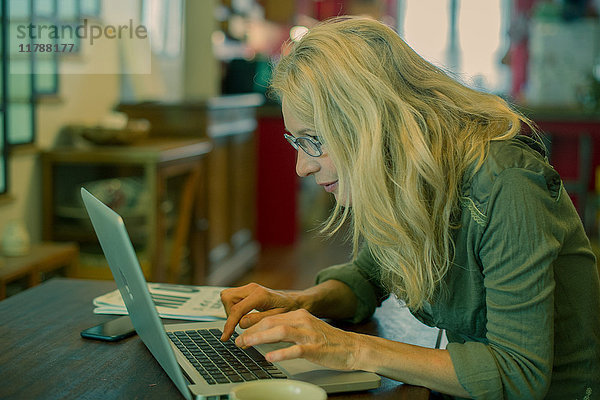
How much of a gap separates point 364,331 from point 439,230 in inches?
12.1

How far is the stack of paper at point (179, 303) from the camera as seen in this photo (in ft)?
4.70

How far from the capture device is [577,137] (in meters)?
6.04

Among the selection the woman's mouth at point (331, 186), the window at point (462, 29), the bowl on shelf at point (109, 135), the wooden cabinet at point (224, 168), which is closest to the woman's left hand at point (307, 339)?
the woman's mouth at point (331, 186)

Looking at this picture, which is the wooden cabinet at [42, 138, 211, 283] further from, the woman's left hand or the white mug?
the white mug

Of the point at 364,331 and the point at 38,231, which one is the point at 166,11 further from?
the point at 364,331

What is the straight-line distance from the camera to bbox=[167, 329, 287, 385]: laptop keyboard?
42.6 inches

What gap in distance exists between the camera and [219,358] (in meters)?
1.16

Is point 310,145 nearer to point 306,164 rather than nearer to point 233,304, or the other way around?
point 306,164

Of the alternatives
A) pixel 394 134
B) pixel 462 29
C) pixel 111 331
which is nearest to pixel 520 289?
pixel 394 134

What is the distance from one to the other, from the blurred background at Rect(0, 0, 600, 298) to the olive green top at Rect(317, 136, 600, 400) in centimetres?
34

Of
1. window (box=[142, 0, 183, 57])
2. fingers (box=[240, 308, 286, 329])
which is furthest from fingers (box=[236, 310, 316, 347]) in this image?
window (box=[142, 0, 183, 57])

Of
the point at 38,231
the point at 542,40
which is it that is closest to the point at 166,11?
the point at 38,231

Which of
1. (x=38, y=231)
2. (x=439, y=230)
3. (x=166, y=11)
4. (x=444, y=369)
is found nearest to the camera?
(x=444, y=369)

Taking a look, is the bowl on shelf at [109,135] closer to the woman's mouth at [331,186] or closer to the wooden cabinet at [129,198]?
the wooden cabinet at [129,198]
